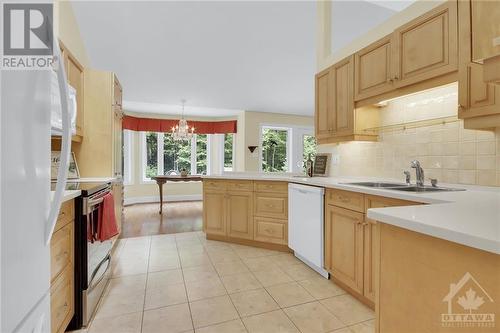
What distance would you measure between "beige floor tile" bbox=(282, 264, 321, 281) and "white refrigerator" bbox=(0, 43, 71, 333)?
1.88m

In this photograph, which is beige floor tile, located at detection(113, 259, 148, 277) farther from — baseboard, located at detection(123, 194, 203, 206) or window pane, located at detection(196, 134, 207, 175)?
window pane, located at detection(196, 134, 207, 175)

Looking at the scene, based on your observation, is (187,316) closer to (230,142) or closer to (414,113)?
(414,113)

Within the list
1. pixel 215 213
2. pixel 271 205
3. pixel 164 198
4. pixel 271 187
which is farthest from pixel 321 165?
pixel 164 198

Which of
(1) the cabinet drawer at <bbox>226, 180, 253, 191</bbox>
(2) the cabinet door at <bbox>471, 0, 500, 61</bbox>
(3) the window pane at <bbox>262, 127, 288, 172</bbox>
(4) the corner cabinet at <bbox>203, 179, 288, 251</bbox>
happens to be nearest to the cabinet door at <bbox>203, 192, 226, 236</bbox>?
(4) the corner cabinet at <bbox>203, 179, 288, 251</bbox>

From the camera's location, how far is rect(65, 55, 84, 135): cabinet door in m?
2.45

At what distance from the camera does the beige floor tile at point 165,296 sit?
1.82 metres

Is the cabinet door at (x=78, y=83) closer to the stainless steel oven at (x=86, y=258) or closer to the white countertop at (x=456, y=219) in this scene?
the stainless steel oven at (x=86, y=258)

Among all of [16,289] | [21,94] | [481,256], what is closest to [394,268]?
[481,256]

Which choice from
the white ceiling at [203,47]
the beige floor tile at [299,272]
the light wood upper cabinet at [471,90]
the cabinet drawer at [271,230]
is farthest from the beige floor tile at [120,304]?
the white ceiling at [203,47]

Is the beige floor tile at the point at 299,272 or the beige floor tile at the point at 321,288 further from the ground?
the beige floor tile at the point at 299,272

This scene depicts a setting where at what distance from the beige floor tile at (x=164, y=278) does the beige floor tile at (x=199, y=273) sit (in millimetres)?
58

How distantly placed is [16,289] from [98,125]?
2.70m

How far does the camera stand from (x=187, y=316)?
1.68 meters

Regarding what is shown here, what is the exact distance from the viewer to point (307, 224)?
7.92ft
